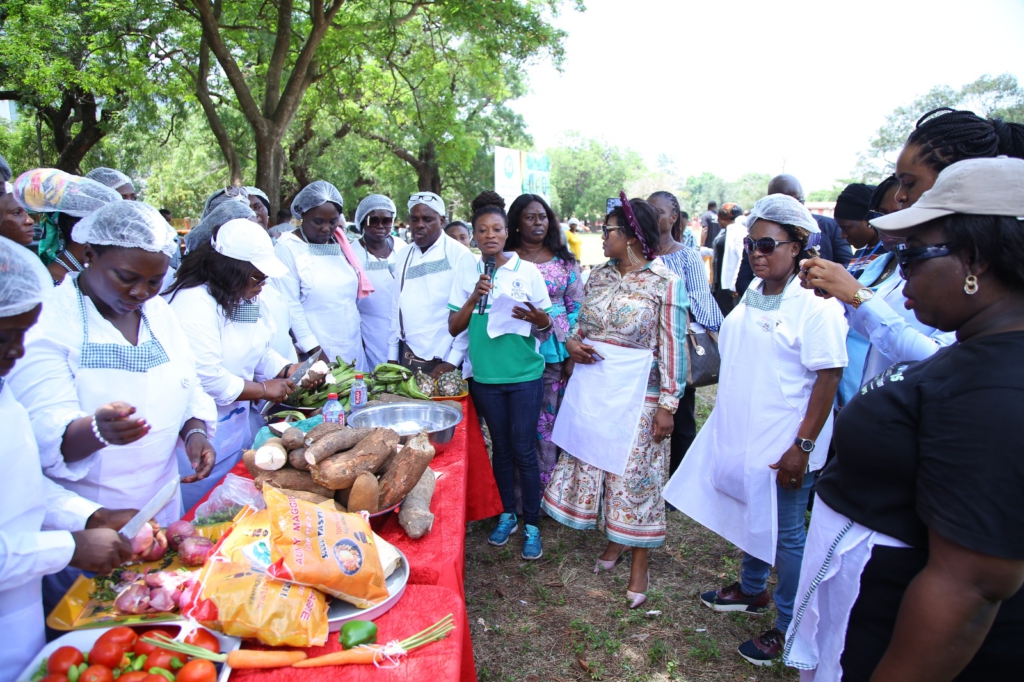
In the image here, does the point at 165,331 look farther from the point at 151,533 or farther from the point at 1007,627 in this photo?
the point at 1007,627

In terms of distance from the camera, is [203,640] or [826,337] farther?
[826,337]

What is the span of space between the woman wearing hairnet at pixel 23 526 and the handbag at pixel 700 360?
131 inches

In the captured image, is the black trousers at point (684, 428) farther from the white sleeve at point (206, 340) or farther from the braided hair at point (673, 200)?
the white sleeve at point (206, 340)

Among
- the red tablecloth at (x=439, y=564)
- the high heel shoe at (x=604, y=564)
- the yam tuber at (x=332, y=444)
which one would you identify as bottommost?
the high heel shoe at (x=604, y=564)

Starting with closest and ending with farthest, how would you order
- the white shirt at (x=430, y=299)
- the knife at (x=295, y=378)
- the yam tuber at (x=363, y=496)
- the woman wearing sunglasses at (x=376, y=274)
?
the yam tuber at (x=363, y=496)
the knife at (x=295, y=378)
the white shirt at (x=430, y=299)
the woman wearing sunglasses at (x=376, y=274)

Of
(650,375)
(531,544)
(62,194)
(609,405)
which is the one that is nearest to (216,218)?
(62,194)

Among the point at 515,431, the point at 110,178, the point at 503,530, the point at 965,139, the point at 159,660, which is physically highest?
the point at 965,139

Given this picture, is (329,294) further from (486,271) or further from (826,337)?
(826,337)

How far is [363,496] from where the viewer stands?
2.12 m

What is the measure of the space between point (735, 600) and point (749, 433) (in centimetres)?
116

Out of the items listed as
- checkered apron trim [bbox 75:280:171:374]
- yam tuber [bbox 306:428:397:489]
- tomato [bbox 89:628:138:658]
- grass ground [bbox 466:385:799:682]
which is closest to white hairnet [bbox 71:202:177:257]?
checkered apron trim [bbox 75:280:171:374]

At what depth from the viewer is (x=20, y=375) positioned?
177 cm

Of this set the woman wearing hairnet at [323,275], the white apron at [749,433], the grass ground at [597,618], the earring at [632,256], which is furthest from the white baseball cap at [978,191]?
the woman wearing hairnet at [323,275]

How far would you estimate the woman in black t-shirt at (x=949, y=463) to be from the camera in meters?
1.17
